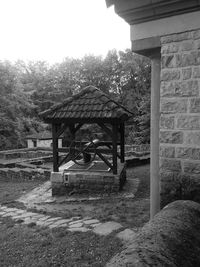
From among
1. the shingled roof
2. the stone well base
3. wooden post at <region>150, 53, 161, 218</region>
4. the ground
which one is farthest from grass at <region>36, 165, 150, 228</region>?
the shingled roof

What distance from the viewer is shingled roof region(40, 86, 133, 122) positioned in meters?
7.01

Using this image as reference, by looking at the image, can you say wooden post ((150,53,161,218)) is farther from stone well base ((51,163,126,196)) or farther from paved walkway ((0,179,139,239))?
stone well base ((51,163,126,196))

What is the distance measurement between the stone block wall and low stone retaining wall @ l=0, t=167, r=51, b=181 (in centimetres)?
777

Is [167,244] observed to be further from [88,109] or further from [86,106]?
[86,106]

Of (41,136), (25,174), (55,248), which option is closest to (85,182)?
(55,248)

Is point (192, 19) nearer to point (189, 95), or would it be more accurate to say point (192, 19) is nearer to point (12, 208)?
point (189, 95)

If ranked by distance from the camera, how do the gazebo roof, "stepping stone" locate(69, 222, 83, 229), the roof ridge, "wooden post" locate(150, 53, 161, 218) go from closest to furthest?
"wooden post" locate(150, 53, 161, 218) < "stepping stone" locate(69, 222, 83, 229) < the roof ridge < the gazebo roof

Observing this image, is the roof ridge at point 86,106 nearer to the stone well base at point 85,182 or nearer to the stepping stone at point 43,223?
the stone well base at point 85,182

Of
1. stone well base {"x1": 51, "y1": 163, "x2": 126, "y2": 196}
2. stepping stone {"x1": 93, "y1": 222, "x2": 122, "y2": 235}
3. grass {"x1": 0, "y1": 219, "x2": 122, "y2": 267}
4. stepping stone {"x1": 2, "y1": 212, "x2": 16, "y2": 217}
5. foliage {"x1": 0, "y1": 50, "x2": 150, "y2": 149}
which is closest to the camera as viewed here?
grass {"x1": 0, "y1": 219, "x2": 122, "y2": 267}

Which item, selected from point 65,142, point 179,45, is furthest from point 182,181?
point 65,142

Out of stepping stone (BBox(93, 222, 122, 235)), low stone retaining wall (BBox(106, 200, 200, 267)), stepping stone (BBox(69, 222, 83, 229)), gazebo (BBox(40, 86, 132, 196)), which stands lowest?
stepping stone (BBox(69, 222, 83, 229))

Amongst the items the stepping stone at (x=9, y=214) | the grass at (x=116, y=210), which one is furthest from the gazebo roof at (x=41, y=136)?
the stepping stone at (x=9, y=214)

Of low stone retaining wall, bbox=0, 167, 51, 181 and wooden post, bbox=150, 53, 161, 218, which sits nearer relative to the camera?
wooden post, bbox=150, 53, 161, 218

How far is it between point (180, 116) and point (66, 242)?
240 centimetres
